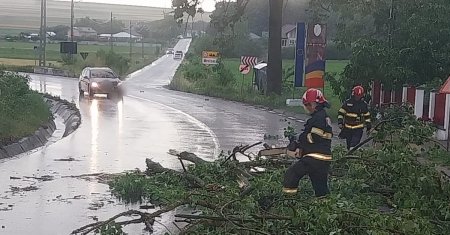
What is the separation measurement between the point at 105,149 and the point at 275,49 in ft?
67.9

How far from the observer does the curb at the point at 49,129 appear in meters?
16.7

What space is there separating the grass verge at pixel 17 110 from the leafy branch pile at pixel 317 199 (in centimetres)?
655

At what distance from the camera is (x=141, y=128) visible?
22172 millimetres

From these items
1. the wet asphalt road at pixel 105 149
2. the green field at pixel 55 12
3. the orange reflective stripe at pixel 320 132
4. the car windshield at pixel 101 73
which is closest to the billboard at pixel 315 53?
the wet asphalt road at pixel 105 149

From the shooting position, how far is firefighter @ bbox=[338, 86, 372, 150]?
1482 centimetres

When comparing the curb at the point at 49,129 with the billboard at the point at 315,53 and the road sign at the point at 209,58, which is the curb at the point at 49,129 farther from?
the road sign at the point at 209,58

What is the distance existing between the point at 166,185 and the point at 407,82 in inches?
598

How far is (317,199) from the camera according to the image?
8.09 meters

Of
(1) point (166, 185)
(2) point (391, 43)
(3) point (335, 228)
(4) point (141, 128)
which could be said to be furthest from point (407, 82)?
(3) point (335, 228)

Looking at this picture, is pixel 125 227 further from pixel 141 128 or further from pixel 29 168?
pixel 141 128

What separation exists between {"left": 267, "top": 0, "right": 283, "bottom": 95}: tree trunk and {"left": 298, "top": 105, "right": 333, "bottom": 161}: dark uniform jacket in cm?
2732

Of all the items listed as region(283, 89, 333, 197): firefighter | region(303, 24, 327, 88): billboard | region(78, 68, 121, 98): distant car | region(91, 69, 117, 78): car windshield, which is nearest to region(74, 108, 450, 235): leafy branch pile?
region(283, 89, 333, 197): firefighter

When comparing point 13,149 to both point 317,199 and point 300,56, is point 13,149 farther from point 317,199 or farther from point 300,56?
point 300,56

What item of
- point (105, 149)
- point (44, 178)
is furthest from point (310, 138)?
point (105, 149)
